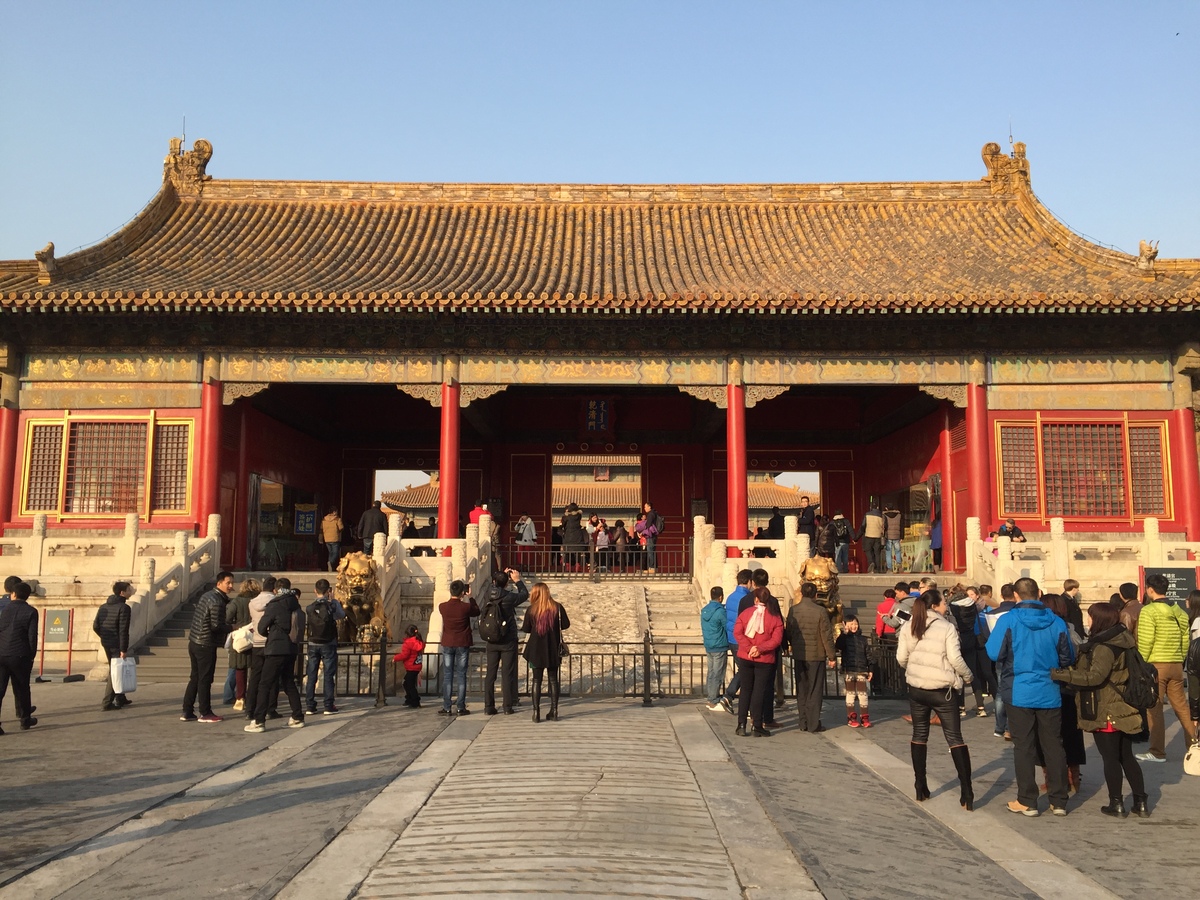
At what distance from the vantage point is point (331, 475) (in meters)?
24.1

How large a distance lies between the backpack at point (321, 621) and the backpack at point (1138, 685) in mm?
7097

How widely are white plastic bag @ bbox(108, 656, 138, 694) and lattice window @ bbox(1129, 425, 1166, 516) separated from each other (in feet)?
52.1

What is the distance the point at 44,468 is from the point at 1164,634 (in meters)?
17.6

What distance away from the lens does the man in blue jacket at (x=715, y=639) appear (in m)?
10.5

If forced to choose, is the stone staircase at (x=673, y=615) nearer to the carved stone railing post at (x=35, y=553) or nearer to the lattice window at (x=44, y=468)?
the carved stone railing post at (x=35, y=553)

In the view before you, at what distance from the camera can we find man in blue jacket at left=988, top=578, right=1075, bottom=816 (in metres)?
6.73

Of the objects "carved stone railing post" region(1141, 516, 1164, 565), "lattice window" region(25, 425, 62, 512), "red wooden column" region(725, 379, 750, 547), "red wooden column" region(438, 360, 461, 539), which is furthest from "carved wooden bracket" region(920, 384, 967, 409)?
"lattice window" region(25, 425, 62, 512)

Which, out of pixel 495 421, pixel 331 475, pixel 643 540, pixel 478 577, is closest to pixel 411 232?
pixel 495 421

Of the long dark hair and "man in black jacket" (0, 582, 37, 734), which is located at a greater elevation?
the long dark hair

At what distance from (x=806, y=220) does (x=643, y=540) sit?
8.14m

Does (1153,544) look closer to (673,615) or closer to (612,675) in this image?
(673,615)

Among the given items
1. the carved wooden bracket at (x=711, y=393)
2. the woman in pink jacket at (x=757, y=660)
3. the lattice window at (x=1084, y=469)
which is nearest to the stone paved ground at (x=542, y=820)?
the woman in pink jacket at (x=757, y=660)

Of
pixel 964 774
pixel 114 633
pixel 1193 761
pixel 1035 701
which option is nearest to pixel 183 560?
pixel 114 633

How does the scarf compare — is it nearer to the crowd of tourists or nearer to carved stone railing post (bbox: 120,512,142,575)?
the crowd of tourists
